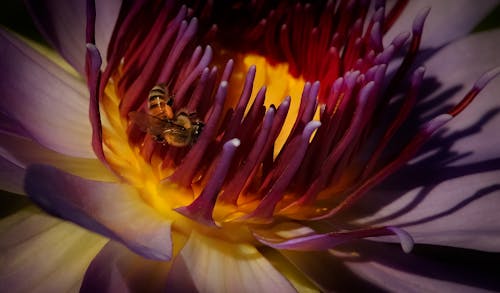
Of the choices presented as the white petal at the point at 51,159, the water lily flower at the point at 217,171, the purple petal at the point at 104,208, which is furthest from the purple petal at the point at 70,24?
the purple petal at the point at 104,208

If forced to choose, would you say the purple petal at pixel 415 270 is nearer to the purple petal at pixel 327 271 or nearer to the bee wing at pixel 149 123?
the purple petal at pixel 327 271

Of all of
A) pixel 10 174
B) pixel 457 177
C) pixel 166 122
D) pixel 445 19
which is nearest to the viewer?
pixel 10 174

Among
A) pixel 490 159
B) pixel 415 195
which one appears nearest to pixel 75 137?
pixel 415 195

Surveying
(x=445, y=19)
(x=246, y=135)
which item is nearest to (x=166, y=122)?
(x=246, y=135)

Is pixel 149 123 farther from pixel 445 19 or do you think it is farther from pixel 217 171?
pixel 445 19

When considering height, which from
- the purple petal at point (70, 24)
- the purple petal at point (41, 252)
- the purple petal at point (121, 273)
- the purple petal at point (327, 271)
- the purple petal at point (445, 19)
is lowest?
the purple petal at point (41, 252)

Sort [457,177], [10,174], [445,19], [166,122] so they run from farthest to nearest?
[445,19] < [457,177] < [166,122] < [10,174]

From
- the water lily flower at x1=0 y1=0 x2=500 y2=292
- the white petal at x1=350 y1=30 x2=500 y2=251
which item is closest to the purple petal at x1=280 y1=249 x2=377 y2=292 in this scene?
the water lily flower at x1=0 y1=0 x2=500 y2=292

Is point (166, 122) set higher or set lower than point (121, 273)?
higher
